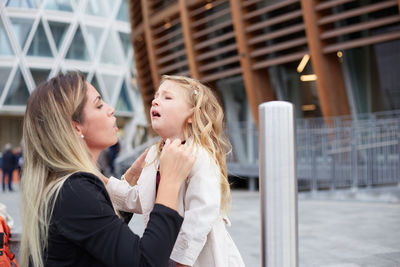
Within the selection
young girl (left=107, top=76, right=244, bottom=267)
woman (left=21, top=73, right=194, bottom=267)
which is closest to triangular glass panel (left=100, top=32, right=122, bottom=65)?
young girl (left=107, top=76, right=244, bottom=267)

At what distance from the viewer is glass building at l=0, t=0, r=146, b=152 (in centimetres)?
3269

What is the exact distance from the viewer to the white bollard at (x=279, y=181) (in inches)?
57.7

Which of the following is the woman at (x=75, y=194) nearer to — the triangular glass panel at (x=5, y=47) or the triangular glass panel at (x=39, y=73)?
the triangular glass panel at (x=5, y=47)

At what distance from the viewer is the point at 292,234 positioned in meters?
1.48

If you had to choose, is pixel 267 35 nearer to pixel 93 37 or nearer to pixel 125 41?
pixel 93 37

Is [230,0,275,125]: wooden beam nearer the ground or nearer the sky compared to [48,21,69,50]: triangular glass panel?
nearer the ground

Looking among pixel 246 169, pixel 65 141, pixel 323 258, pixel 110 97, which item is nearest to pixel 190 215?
pixel 65 141

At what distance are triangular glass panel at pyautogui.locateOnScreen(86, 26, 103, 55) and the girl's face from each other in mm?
35619

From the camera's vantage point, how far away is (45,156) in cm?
152

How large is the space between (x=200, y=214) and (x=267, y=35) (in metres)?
12.2

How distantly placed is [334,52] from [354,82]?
1786 mm

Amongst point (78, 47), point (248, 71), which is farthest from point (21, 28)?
point (248, 71)

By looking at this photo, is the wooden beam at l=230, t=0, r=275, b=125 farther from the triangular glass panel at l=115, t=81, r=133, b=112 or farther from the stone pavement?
the triangular glass panel at l=115, t=81, r=133, b=112

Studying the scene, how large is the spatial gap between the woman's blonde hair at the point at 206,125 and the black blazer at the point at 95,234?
2.17 ft
